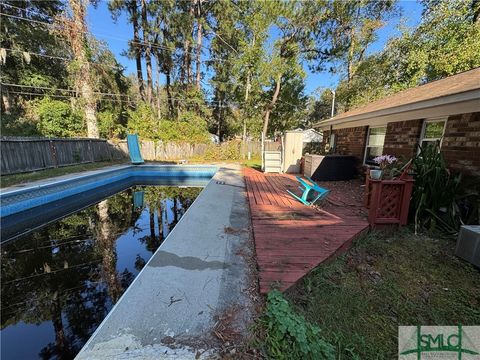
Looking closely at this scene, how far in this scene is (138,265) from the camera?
10.7 feet

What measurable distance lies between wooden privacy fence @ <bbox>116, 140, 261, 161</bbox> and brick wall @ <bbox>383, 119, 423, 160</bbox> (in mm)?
9900

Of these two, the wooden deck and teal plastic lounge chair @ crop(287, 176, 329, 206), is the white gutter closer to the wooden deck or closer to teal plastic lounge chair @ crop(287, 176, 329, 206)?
the wooden deck

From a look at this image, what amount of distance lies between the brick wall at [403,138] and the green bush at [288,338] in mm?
4808

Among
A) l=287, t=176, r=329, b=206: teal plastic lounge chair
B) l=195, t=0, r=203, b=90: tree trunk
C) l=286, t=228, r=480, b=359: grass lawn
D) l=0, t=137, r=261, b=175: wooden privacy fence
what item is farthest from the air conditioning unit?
l=195, t=0, r=203, b=90: tree trunk

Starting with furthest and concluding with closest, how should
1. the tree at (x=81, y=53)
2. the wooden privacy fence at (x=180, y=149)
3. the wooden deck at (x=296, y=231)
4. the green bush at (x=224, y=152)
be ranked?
1. the green bush at (x=224, y=152)
2. the wooden privacy fence at (x=180, y=149)
3. the tree at (x=81, y=53)
4. the wooden deck at (x=296, y=231)

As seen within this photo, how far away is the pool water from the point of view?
6.99 ft

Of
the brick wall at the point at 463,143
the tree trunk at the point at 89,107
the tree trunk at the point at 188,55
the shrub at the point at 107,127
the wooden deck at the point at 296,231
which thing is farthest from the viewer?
the tree trunk at the point at 188,55

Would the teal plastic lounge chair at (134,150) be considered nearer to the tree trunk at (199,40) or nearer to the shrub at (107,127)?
the shrub at (107,127)

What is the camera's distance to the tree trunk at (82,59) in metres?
10.00

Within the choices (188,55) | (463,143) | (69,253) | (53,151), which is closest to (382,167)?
(463,143)

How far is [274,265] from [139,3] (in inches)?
798

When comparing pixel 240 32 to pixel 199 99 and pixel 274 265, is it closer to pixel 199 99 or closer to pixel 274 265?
pixel 199 99

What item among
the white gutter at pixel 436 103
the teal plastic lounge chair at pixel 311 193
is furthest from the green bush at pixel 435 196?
the teal plastic lounge chair at pixel 311 193

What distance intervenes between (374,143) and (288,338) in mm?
6651
